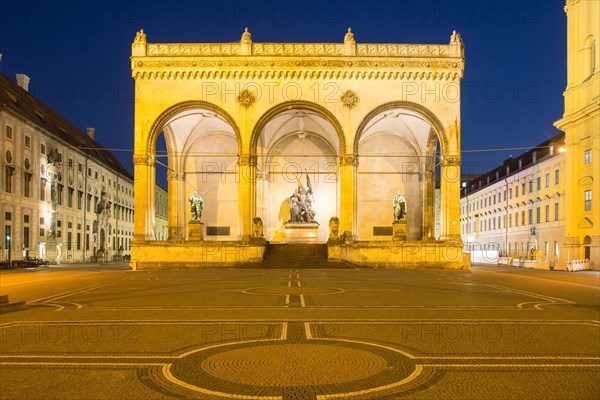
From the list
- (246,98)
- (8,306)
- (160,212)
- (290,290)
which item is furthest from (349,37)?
(160,212)

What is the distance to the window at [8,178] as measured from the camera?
41000 millimetres

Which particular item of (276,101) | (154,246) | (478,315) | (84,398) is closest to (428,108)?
(276,101)

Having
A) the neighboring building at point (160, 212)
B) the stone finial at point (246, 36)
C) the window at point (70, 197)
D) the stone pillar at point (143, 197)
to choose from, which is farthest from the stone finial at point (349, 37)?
the neighboring building at point (160, 212)

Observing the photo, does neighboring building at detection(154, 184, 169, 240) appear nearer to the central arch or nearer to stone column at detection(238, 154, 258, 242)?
the central arch

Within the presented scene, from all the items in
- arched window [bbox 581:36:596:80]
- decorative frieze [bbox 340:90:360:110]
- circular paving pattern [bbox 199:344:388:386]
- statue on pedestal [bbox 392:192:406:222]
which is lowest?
circular paving pattern [bbox 199:344:388:386]

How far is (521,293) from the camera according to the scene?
1795cm

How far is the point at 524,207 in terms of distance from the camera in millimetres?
59562

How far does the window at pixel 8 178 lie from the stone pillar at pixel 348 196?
24370mm

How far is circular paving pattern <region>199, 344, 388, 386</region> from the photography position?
22.2 feet

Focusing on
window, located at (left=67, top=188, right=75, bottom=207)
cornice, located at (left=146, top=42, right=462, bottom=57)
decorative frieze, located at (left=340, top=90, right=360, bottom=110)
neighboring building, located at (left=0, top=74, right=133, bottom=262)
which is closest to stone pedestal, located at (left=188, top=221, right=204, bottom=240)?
neighboring building, located at (left=0, top=74, right=133, bottom=262)

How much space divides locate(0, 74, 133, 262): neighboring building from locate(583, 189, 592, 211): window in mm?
34132

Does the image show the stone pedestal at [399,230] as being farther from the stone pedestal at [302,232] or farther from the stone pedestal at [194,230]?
the stone pedestal at [194,230]

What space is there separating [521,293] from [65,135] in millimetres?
49137

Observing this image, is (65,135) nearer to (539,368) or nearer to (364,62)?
(364,62)
